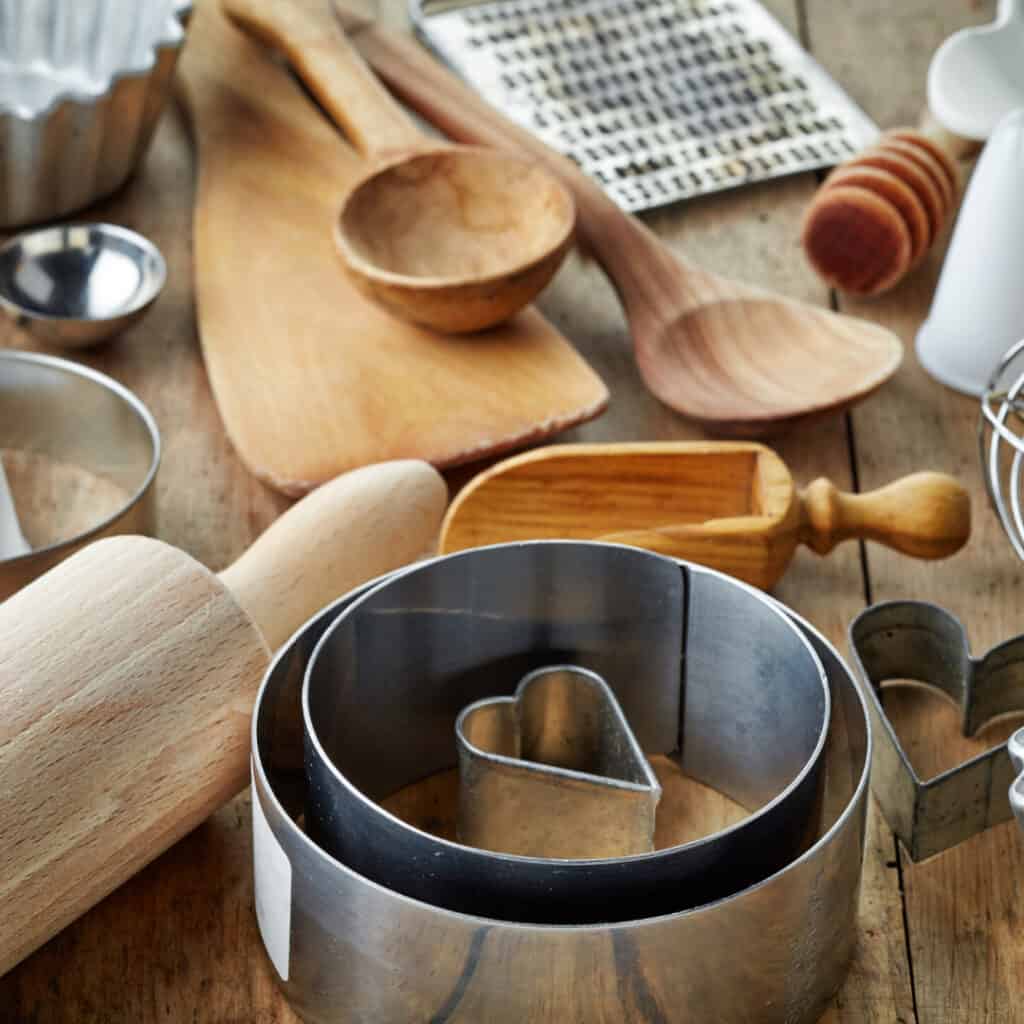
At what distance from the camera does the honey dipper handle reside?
0.62 meters

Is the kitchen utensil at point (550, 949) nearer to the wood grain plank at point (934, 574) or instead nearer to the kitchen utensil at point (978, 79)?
the wood grain plank at point (934, 574)

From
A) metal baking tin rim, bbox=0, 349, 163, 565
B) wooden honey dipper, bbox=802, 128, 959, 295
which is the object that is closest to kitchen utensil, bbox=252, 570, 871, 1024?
metal baking tin rim, bbox=0, 349, 163, 565

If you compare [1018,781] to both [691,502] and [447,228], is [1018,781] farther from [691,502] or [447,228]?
[447,228]

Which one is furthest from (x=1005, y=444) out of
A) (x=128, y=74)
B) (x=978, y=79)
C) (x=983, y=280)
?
(x=128, y=74)

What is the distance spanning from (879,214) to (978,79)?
13 centimetres

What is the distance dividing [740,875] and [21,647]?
21cm

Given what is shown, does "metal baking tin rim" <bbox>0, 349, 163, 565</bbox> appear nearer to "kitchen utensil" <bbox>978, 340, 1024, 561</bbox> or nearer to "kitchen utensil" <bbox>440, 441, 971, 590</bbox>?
"kitchen utensil" <bbox>440, 441, 971, 590</bbox>

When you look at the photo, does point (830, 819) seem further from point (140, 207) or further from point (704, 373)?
point (140, 207)

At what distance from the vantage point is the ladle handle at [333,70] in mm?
840

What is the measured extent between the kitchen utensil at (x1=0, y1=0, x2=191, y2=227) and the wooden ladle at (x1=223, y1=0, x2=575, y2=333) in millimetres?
110

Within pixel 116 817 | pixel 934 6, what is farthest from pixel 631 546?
pixel 934 6

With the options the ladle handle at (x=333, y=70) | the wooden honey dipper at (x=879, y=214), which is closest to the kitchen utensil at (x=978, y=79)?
the wooden honey dipper at (x=879, y=214)

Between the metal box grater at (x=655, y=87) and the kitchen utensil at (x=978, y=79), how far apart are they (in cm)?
5

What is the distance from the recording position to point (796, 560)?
2.18ft
